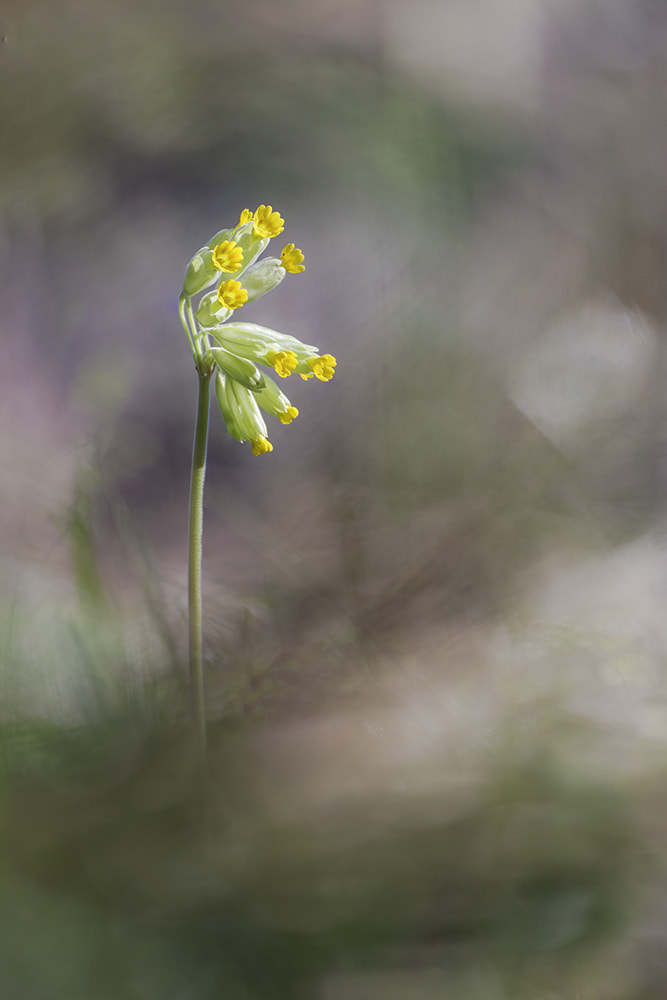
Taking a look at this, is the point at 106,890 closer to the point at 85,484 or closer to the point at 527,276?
the point at 85,484

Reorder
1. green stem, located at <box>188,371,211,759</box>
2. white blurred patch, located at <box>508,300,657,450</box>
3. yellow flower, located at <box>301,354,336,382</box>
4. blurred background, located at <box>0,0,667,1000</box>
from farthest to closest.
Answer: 1. white blurred patch, located at <box>508,300,657,450</box>
2. blurred background, located at <box>0,0,667,1000</box>
3. yellow flower, located at <box>301,354,336,382</box>
4. green stem, located at <box>188,371,211,759</box>

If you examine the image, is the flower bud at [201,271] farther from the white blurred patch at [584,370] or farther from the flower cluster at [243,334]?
the white blurred patch at [584,370]

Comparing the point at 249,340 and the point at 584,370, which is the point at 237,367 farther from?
the point at 584,370

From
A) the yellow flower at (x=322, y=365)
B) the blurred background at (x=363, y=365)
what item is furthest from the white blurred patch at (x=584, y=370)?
the yellow flower at (x=322, y=365)

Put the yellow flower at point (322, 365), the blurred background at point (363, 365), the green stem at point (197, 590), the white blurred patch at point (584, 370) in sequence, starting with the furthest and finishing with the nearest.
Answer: the white blurred patch at point (584, 370), the blurred background at point (363, 365), the yellow flower at point (322, 365), the green stem at point (197, 590)

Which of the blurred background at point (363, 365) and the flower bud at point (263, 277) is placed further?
the blurred background at point (363, 365)

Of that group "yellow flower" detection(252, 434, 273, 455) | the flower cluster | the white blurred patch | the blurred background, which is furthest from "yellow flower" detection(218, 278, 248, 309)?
the white blurred patch

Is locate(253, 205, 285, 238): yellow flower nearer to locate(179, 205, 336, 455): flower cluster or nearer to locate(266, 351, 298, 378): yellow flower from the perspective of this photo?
locate(179, 205, 336, 455): flower cluster

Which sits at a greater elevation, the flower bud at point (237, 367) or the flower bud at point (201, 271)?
the flower bud at point (201, 271)
